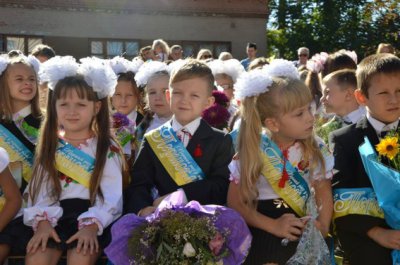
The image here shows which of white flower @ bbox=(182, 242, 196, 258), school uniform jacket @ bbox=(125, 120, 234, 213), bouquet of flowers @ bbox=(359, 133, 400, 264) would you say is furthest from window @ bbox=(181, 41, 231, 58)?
white flower @ bbox=(182, 242, 196, 258)

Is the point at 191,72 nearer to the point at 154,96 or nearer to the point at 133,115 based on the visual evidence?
the point at 154,96

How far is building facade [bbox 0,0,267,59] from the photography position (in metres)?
16.7

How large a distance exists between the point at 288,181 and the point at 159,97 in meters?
1.73

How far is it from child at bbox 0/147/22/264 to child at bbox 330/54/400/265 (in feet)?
6.38

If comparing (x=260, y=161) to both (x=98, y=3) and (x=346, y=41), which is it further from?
(x=346, y=41)

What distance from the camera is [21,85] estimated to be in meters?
4.00

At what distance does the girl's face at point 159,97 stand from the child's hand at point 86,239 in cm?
153

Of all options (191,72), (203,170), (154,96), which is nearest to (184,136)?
(203,170)

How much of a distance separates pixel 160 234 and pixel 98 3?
1585 centimetres

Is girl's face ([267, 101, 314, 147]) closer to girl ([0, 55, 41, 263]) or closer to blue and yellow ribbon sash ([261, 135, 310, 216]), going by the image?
blue and yellow ribbon sash ([261, 135, 310, 216])

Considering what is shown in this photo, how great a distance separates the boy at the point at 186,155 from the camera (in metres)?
3.21

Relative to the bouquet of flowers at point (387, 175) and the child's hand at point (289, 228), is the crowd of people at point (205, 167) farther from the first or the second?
the bouquet of flowers at point (387, 175)

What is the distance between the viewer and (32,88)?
406 cm

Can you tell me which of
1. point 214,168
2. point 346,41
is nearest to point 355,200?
point 214,168
